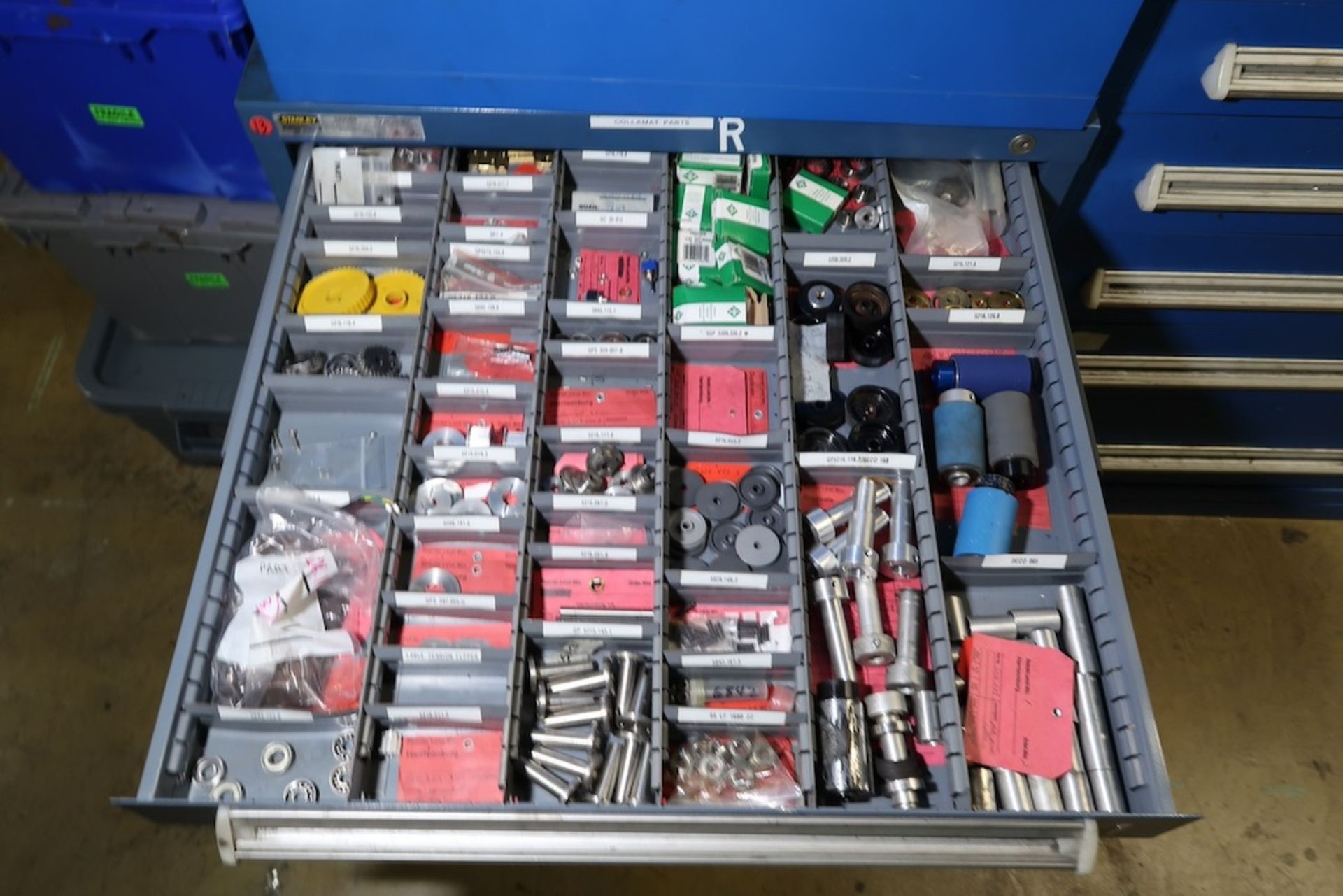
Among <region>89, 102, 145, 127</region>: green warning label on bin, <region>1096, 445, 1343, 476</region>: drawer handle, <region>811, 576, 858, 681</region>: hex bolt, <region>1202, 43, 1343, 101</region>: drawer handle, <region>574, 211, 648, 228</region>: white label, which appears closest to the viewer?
<region>811, 576, 858, 681</region>: hex bolt

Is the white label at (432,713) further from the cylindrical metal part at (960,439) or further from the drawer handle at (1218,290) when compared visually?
the drawer handle at (1218,290)

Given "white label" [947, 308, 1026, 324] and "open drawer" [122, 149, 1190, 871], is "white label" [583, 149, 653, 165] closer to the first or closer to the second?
"open drawer" [122, 149, 1190, 871]

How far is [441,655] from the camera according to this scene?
1.37 m

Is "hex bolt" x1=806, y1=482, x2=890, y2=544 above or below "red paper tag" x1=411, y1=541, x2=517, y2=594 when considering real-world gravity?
above

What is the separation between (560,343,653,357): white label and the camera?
1624 mm

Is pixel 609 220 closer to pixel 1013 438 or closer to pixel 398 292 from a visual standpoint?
pixel 398 292

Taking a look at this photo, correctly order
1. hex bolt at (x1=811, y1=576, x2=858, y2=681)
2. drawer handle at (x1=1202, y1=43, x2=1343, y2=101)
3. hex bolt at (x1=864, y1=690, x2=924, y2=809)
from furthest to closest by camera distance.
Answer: drawer handle at (x1=1202, y1=43, x2=1343, y2=101) → hex bolt at (x1=811, y1=576, x2=858, y2=681) → hex bolt at (x1=864, y1=690, x2=924, y2=809)

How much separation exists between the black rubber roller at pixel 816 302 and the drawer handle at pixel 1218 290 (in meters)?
0.74

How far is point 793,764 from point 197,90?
1665mm

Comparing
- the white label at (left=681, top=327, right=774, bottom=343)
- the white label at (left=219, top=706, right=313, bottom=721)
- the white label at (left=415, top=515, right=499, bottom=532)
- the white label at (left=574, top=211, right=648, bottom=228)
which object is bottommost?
the white label at (left=219, top=706, right=313, bottom=721)

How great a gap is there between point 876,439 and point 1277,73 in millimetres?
958

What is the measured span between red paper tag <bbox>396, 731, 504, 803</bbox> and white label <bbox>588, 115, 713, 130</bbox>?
1.05 metres

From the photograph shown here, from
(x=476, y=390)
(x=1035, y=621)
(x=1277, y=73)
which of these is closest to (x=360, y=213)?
(x=476, y=390)

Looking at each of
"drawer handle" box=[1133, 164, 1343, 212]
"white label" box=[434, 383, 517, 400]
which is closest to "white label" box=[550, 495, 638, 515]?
"white label" box=[434, 383, 517, 400]
